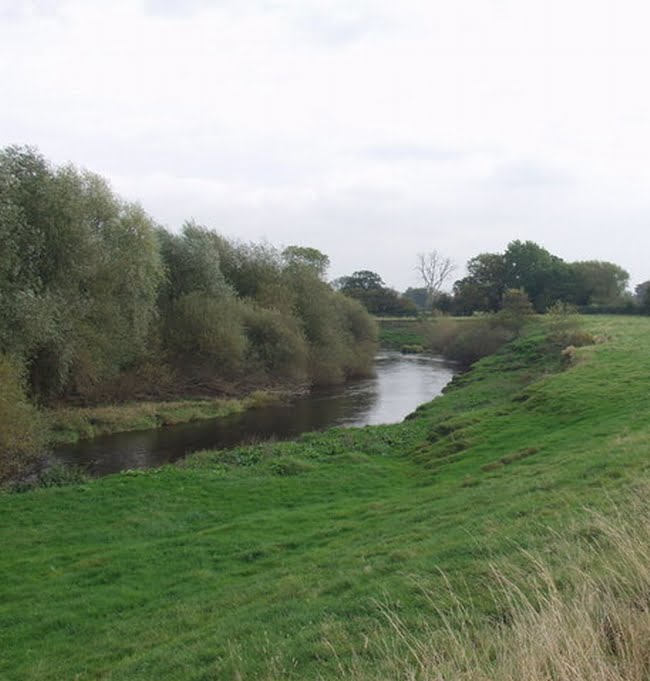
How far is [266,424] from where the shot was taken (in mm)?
37344

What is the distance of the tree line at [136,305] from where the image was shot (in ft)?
96.2

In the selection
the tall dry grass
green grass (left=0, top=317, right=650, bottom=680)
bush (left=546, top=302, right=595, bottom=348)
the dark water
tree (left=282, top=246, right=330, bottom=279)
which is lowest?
the dark water

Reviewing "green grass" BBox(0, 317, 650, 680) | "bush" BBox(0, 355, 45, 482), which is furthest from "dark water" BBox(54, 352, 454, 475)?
"green grass" BBox(0, 317, 650, 680)

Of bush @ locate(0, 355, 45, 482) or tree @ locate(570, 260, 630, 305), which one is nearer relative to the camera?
bush @ locate(0, 355, 45, 482)

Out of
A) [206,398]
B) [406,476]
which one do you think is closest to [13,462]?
[406,476]

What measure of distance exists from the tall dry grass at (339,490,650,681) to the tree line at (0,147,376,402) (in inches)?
885

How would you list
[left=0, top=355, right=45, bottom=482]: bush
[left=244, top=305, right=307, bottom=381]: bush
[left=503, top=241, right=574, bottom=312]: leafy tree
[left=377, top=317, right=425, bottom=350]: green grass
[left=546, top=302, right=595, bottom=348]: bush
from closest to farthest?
[left=0, top=355, right=45, bottom=482]: bush, [left=546, top=302, right=595, bottom=348]: bush, [left=244, top=305, right=307, bottom=381]: bush, [left=377, top=317, right=425, bottom=350]: green grass, [left=503, top=241, right=574, bottom=312]: leafy tree

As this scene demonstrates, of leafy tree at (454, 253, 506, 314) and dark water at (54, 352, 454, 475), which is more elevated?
leafy tree at (454, 253, 506, 314)

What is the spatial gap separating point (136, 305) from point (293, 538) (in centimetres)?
2895

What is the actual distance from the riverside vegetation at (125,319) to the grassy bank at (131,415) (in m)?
0.11

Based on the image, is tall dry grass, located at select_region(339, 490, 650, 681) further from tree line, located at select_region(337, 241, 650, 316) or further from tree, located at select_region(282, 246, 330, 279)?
tree line, located at select_region(337, 241, 650, 316)

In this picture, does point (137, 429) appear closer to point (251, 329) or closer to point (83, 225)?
point (83, 225)

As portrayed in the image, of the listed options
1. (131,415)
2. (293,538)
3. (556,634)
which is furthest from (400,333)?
(556,634)

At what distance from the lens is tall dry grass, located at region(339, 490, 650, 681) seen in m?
4.43
